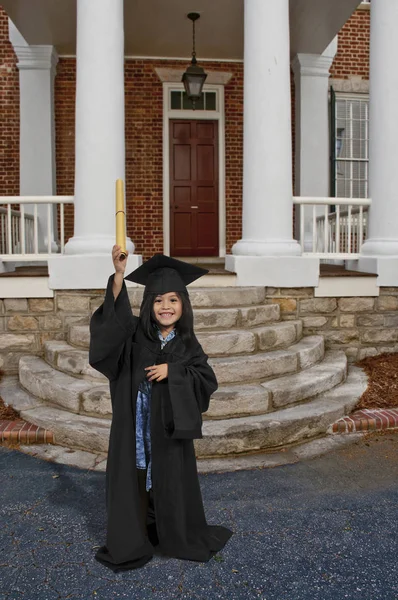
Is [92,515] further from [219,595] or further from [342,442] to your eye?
[342,442]

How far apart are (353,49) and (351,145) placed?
1695 millimetres

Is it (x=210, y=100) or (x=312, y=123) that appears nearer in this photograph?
(x=312, y=123)

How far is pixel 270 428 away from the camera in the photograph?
4.20 metres

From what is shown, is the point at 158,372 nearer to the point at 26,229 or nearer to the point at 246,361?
the point at 246,361

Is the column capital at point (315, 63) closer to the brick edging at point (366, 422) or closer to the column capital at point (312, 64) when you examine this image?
the column capital at point (312, 64)

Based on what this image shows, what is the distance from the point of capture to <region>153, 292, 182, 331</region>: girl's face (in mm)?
2574

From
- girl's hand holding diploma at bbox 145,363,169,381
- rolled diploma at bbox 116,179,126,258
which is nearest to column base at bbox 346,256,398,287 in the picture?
girl's hand holding diploma at bbox 145,363,169,381

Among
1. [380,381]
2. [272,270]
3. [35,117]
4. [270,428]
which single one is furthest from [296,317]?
[35,117]

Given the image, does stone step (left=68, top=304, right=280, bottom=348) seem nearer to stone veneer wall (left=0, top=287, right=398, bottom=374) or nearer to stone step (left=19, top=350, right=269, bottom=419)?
stone veneer wall (left=0, top=287, right=398, bottom=374)

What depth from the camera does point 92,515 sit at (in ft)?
10.5

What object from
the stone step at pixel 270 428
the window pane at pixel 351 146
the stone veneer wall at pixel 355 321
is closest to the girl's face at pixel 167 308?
the stone step at pixel 270 428

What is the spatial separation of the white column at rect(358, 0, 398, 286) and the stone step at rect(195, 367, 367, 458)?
2.16m

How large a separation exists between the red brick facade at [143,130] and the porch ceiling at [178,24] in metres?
0.42

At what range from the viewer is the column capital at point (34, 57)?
8672 mm
